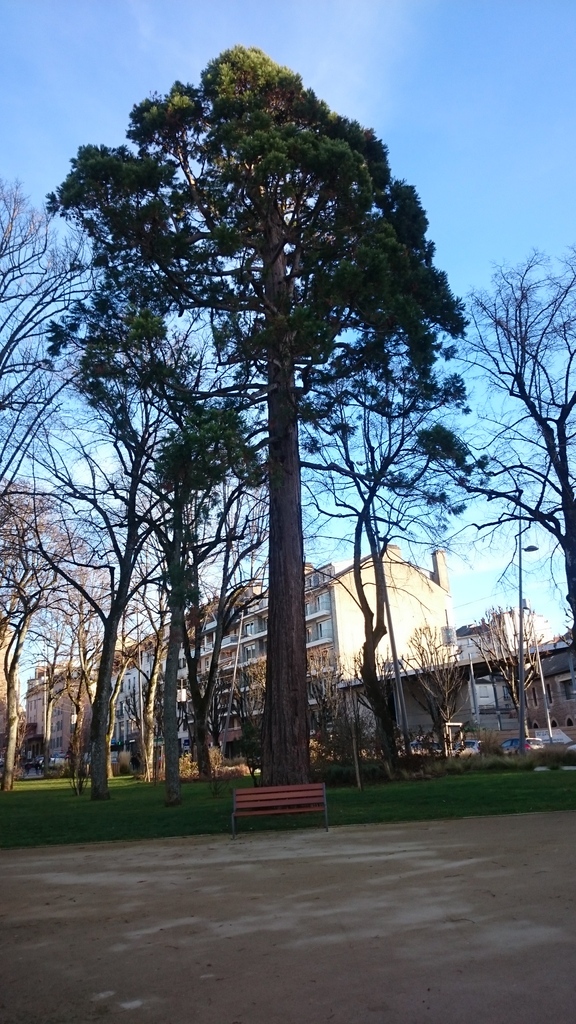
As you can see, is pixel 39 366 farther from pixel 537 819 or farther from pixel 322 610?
pixel 322 610

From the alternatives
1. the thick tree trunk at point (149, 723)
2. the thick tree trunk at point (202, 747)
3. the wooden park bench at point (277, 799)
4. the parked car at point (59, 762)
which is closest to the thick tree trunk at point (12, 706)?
the thick tree trunk at point (149, 723)

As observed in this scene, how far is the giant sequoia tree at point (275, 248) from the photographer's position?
13.5 metres

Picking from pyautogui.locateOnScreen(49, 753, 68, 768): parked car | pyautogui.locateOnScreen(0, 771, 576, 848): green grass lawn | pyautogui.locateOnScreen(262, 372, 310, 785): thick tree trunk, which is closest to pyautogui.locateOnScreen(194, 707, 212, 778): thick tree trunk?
pyautogui.locateOnScreen(0, 771, 576, 848): green grass lawn

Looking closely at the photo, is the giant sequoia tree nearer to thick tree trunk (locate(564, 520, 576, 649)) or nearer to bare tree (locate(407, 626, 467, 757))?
thick tree trunk (locate(564, 520, 576, 649))

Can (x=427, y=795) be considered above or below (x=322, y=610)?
below

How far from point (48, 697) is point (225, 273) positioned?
46683 mm

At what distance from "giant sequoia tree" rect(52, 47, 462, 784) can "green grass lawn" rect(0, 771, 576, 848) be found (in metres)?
1.41

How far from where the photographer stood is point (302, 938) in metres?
5.12

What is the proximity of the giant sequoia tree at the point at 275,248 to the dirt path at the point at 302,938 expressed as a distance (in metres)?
5.49

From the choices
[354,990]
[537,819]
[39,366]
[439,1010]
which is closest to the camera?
[439,1010]

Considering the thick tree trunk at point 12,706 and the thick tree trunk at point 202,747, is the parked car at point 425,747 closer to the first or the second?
the thick tree trunk at point 202,747

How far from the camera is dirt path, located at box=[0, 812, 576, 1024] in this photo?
3992mm

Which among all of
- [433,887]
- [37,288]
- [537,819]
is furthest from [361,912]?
[37,288]

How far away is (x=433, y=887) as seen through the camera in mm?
6418
